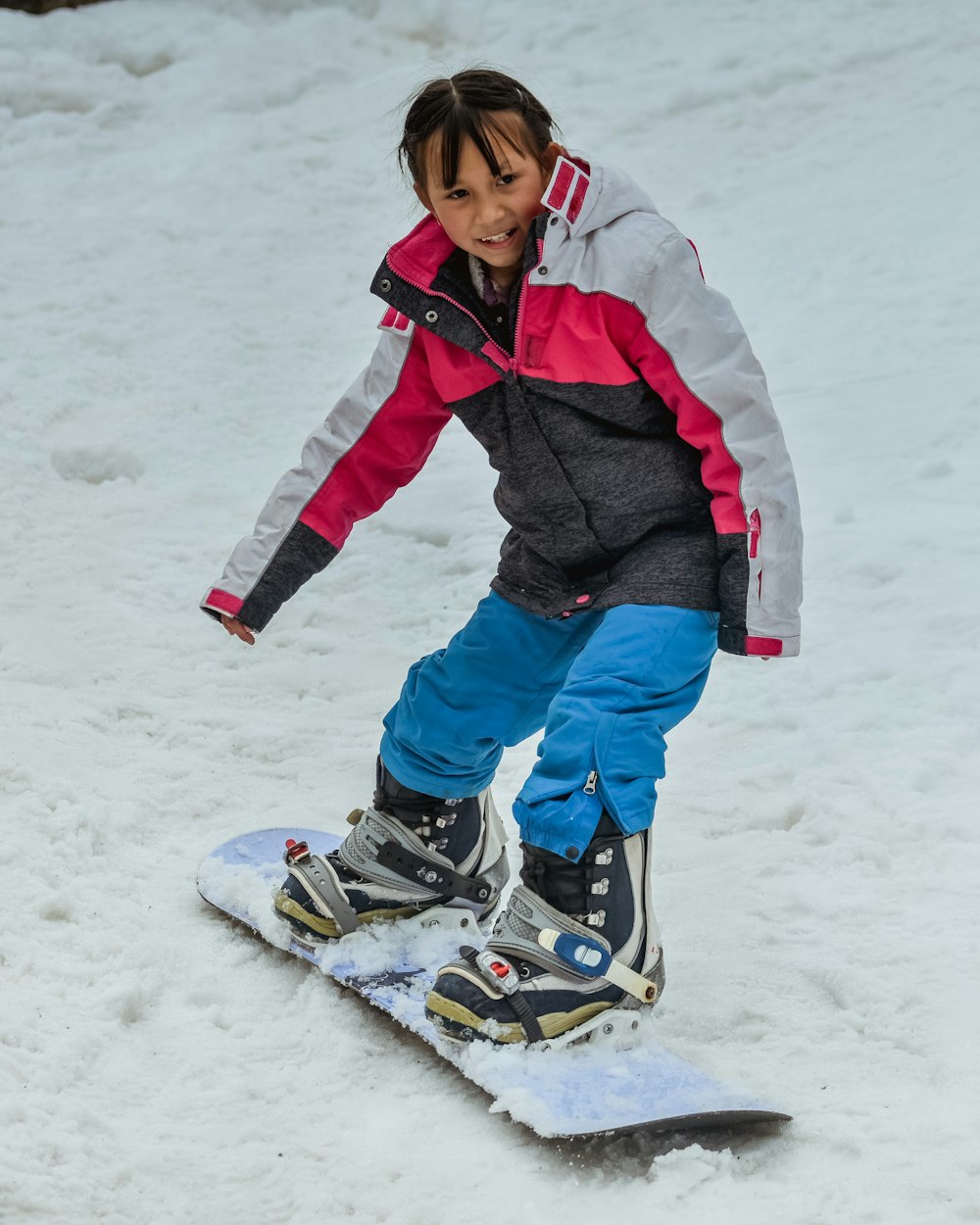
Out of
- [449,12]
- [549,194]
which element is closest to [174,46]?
[449,12]

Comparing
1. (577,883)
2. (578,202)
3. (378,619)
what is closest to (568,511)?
(578,202)

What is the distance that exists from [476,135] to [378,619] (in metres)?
2.11

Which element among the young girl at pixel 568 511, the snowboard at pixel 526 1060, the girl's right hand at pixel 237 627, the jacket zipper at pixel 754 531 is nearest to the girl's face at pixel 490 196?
the young girl at pixel 568 511

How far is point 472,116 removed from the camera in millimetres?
2070

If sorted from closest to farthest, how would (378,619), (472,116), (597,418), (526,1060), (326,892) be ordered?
(526,1060)
(472,116)
(597,418)
(326,892)
(378,619)

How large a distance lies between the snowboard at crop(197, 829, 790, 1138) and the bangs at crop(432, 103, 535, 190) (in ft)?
4.25

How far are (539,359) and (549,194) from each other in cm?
25

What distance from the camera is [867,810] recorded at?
2.89 metres

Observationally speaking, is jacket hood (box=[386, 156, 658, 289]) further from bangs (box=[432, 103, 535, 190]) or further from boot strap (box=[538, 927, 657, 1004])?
boot strap (box=[538, 927, 657, 1004])

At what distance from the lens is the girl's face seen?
211 cm

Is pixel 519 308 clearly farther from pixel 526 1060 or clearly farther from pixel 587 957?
pixel 526 1060

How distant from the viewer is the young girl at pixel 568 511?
2.03 m

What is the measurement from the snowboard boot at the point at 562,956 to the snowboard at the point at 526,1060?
3 centimetres

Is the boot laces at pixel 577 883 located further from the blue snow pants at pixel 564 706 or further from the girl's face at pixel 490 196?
the girl's face at pixel 490 196
